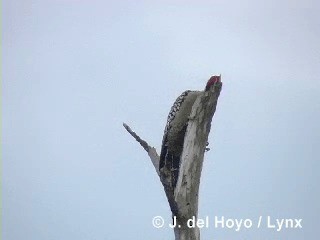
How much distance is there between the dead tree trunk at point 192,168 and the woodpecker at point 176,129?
498 mm

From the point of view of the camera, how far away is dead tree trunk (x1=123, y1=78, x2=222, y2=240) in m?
4.11

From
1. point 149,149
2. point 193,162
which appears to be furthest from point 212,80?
point 149,149

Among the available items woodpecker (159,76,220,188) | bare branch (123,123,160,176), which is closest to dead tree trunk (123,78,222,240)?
woodpecker (159,76,220,188)

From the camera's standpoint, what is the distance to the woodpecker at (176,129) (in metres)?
4.97

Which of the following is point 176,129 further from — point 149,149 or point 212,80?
point 212,80

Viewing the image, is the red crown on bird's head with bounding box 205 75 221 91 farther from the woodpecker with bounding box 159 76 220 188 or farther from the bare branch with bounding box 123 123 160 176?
the bare branch with bounding box 123 123 160 176

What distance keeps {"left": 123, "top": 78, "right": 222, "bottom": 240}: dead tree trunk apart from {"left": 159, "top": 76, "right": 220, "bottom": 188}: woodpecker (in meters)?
0.50

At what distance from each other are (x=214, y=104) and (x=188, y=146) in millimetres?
504

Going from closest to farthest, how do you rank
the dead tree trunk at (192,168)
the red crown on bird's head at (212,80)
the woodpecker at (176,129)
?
the dead tree trunk at (192,168) → the red crown on bird's head at (212,80) → the woodpecker at (176,129)

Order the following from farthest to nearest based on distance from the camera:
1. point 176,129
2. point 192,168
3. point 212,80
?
point 176,129 → point 212,80 → point 192,168

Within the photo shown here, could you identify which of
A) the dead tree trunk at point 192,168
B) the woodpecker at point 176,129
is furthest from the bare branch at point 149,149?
the dead tree trunk at point 192,168

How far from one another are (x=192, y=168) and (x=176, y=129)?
868mm

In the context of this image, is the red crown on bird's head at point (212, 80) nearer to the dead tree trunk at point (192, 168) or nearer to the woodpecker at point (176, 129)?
the dead tree trunk at point (192, 168)

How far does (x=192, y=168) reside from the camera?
424cm
